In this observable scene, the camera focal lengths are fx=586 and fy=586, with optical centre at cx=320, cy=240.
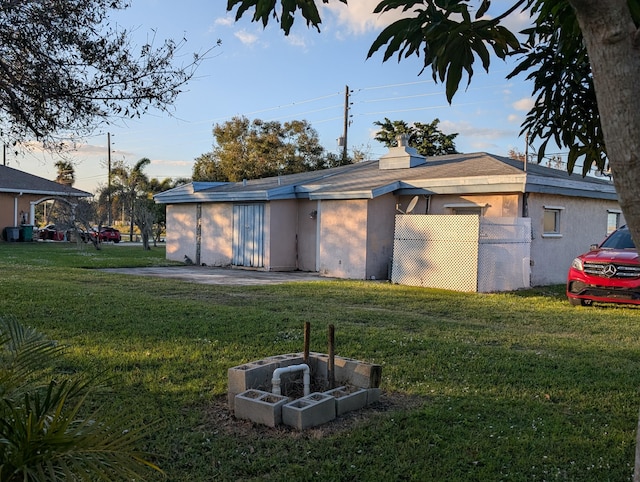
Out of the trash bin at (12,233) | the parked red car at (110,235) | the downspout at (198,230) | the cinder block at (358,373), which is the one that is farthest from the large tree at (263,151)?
the cinder block at (358,373)

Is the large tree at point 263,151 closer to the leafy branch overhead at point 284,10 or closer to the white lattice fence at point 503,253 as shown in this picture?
the white lattice fence at point 503,253

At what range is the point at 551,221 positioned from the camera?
53.3 ft

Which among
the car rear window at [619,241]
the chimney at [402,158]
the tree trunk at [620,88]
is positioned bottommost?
the car rear window at [619,241]

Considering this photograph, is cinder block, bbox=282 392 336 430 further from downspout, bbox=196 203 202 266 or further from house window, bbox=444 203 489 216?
downspout, bbox=196 203 202 266

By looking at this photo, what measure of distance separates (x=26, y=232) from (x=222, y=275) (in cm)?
2185

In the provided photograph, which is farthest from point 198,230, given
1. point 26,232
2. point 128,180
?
point 128,180

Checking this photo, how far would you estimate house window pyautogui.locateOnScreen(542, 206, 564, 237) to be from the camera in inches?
626

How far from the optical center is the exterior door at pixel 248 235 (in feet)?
62.8

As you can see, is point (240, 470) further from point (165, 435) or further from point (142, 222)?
point (142, 222)

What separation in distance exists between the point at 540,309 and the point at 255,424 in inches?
334

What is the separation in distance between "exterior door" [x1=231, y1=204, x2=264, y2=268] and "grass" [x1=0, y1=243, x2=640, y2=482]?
7.27 metres

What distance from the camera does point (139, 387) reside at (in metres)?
5.27

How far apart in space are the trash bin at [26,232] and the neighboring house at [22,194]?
3.28 feet

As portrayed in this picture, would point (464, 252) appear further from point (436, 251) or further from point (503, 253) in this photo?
point (503, 253)
